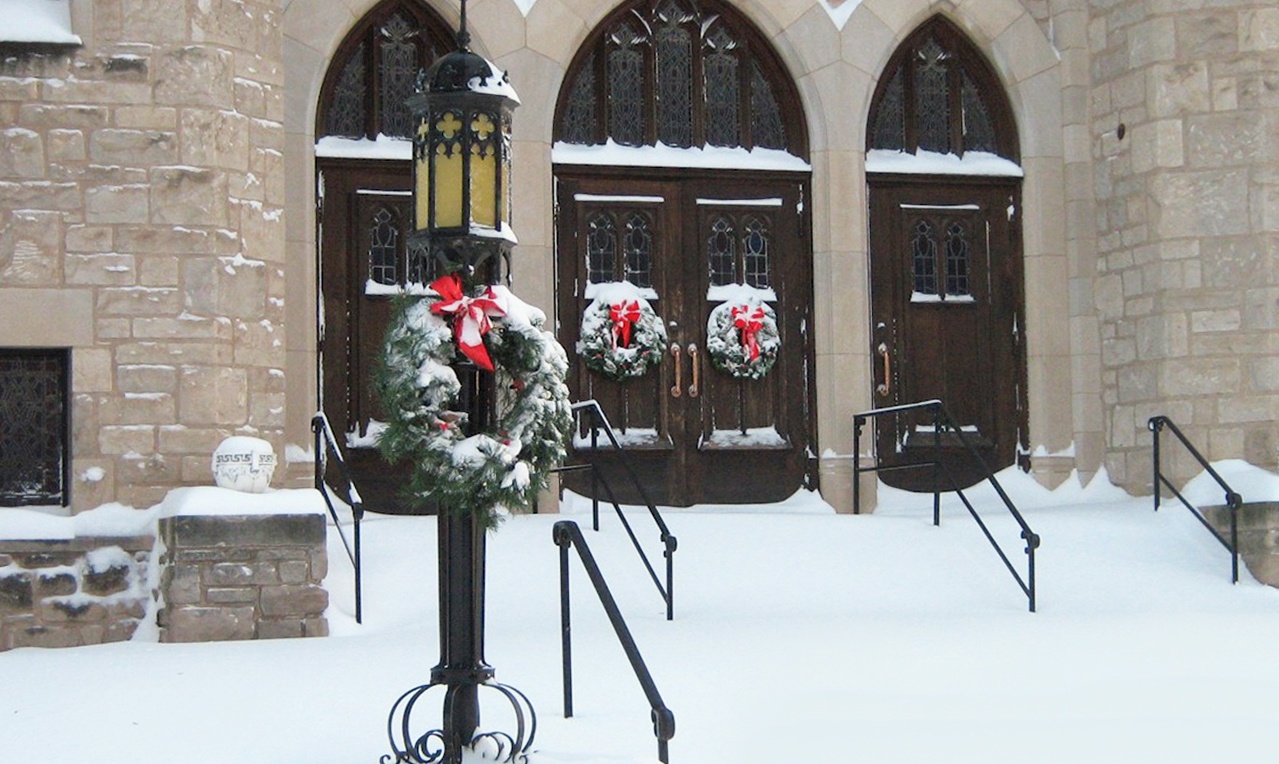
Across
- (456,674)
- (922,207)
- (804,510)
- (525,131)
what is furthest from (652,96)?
(456,674)

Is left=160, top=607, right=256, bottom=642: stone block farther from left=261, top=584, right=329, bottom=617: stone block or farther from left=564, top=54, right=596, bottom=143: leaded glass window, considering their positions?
left=564, top=54, right=596, bottom=143: leaded glass window

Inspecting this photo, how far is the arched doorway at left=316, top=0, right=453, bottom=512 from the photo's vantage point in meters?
11.0

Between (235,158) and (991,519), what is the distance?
194 inches

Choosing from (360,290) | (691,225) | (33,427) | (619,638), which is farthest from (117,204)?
(619,638)

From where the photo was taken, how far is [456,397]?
5.61m

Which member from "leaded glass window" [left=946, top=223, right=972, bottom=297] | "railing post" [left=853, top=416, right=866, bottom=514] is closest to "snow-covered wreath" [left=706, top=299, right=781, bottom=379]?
"railing post" [left=853, top=416, right=866, bottom=514]

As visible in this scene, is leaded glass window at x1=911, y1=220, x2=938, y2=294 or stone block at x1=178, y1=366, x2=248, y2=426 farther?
leaded glass window at x1=911, y1=220, x2=938, y2=294

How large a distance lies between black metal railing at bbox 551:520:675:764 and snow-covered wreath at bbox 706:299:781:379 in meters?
5.36

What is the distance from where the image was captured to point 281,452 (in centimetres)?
970

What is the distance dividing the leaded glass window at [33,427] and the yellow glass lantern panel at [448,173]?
4294 mm

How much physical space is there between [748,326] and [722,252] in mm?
572

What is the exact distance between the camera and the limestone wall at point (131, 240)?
29.7 feet

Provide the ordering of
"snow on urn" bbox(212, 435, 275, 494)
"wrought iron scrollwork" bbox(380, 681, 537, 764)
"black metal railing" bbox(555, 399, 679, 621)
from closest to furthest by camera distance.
Answer: "wrought iron scrollwork" bbox(380, 681, 537, 764), "black metal railing" bbox(555, 399, 679, 621), "snow on urn" bbox(212, 435, 275, 494)

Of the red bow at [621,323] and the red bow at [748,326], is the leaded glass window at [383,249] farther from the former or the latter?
the red bow at [748,326]
